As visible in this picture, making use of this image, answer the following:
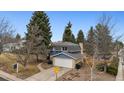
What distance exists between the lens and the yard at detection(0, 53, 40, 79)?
5.08 meters

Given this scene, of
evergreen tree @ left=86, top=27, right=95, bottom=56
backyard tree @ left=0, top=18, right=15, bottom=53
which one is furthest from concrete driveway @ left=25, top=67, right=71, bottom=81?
backyard tree @ left=0, top=18, right=15, bottom=53

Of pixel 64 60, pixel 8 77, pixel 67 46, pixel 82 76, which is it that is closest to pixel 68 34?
pixel 67 46

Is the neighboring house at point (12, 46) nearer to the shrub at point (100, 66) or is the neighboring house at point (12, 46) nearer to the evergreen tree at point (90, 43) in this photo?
the evergreen tree at point (90, 43)

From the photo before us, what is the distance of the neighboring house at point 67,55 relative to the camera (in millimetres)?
5086

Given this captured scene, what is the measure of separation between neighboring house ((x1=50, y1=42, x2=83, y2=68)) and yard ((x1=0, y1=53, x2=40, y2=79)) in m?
0.47

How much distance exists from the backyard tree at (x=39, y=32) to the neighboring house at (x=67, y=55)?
10.8 inches

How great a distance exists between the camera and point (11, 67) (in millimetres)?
5211

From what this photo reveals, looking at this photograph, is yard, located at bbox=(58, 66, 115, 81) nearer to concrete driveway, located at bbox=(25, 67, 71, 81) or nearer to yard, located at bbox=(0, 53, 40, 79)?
concrete driveway, located at bbox=(25, 67, 71, 81)

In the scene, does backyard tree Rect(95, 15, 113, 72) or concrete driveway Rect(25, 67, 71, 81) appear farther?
concrete driveway Rect(25, 67, 71, 81)

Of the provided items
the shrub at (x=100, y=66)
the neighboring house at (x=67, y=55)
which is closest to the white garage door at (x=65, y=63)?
the neighboring house at (x=67, y=55)

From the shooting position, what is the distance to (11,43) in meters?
5.11
